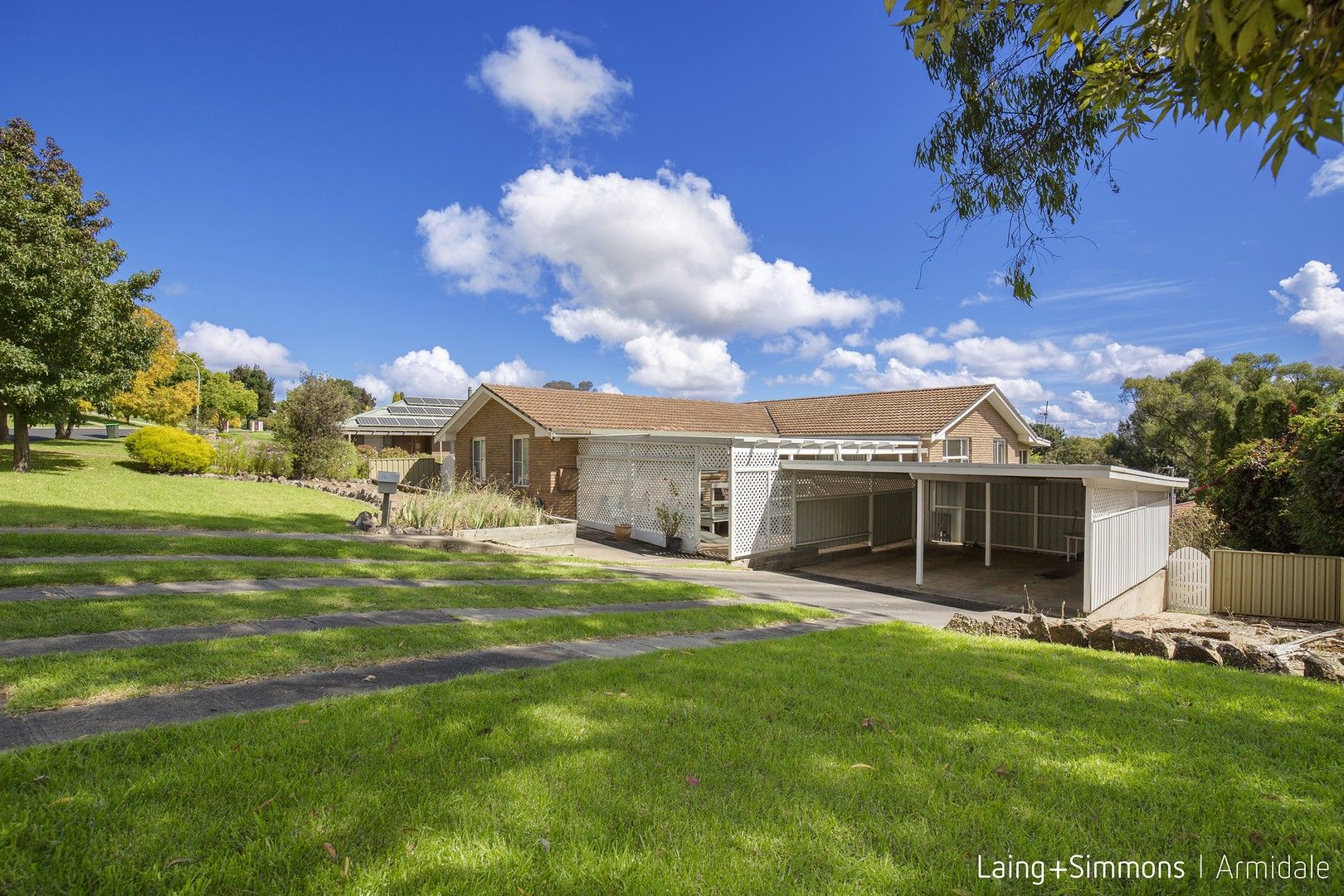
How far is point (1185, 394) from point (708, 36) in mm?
A: 42881

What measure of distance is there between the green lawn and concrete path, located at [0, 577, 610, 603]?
2146 mm

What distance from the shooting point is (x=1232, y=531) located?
17391 mm

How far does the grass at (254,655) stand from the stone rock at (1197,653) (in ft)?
16.8

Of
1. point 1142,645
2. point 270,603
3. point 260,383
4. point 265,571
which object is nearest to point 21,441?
point 265,571

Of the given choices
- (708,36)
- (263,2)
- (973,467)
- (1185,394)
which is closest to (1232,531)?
(973,467)

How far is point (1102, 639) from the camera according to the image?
7504mm

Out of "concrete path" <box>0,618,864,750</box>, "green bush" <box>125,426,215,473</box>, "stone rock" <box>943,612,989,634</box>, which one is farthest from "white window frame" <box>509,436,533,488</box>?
"concrete path" <box>0,618,864,750</box>

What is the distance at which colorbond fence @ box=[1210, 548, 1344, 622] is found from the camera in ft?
42.5

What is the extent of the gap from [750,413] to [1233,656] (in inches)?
887

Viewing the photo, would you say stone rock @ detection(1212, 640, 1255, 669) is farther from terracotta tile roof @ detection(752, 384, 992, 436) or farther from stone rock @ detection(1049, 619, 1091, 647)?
terracotta tile roof @ detection(752, 384, 992, 436)

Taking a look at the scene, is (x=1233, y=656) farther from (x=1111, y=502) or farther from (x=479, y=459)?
(x=479, y=459)

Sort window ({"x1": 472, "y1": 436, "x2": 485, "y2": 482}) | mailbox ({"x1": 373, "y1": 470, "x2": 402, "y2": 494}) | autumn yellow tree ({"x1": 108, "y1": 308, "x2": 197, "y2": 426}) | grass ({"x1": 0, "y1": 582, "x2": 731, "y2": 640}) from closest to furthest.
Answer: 1. grass ({"x1": 0, "y1": 582, "x2": 731, "y2": 640})
2. mailbox ({"x1": 373, "y1": 470, "x2": 402, "y2": 494})
3. window ({"x1": 472, "y1": 436, "x2": 485, "y2": 482})
4. autumn yellow tree ({"x1": 108, "y1": 308, "x2": 197, "y2": 426})

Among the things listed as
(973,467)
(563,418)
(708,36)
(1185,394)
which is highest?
(708,36)

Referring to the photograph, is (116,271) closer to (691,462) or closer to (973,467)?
(691,462)
